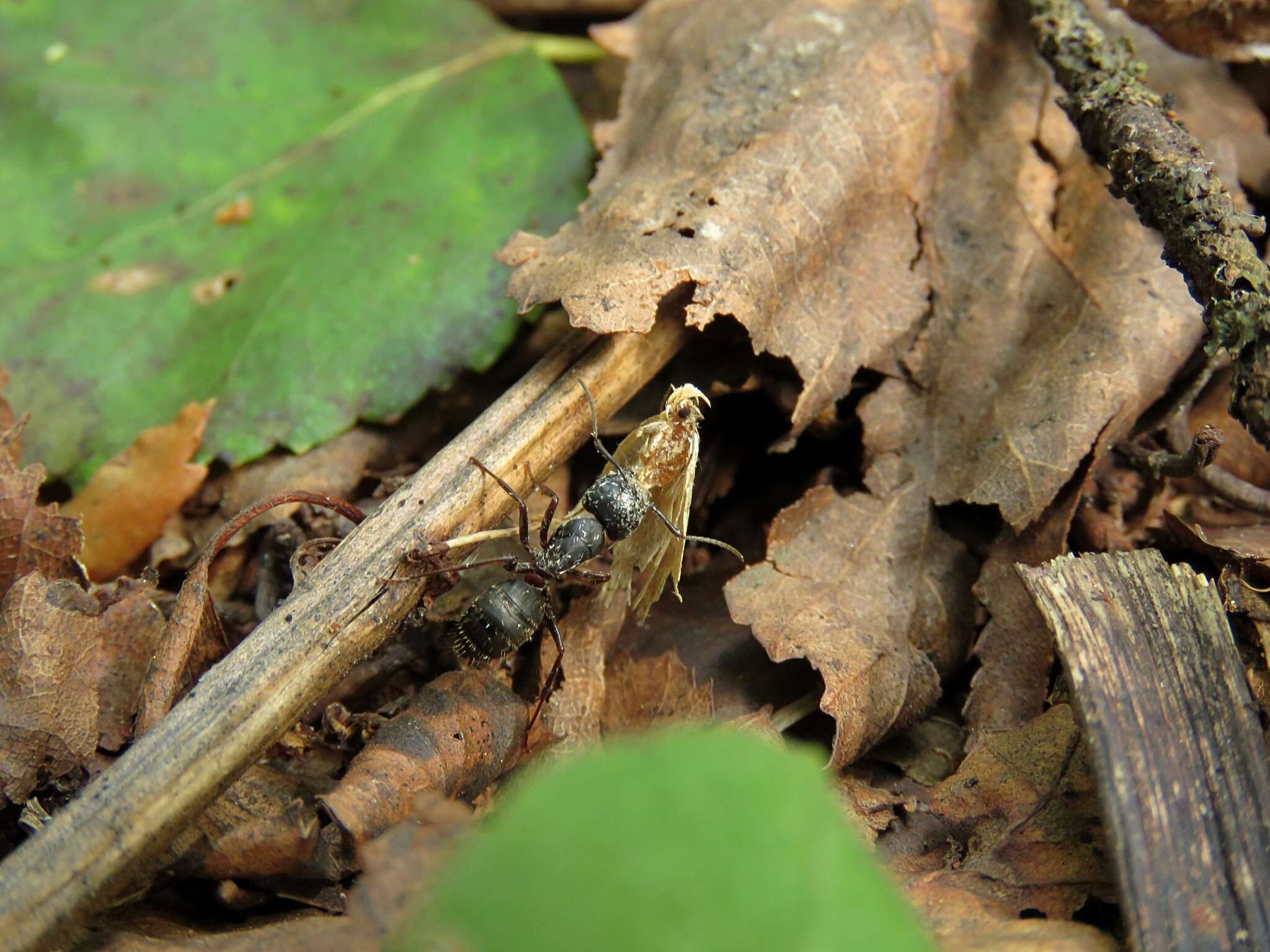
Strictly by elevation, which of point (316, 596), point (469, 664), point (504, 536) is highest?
point (316, 596)

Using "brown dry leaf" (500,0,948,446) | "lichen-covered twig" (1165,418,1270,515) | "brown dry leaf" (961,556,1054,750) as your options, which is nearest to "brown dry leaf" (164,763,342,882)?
"brown dry leaf" (500,0,948,446)

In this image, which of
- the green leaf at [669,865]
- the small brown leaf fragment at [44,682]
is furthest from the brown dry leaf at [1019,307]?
the small brown leaf fragment at [44,682]

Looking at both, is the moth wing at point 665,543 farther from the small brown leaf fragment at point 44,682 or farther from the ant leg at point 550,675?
the small brown leaf fragment at point 44,682

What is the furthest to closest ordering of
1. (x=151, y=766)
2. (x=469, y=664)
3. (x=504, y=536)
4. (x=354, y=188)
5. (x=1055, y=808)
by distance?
(x=354, y=188), (x=504, y=536), (x=469, y=664), (x=1055, y=808), (x=151, y=766)

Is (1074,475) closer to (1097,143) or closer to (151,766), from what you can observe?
(1097,143)

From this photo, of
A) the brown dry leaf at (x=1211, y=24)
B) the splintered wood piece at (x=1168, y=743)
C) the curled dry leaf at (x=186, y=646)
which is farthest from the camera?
the brown dry leaf at (x=1211, y=24)

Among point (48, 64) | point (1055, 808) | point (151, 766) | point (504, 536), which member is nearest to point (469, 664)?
point (504, 536)
